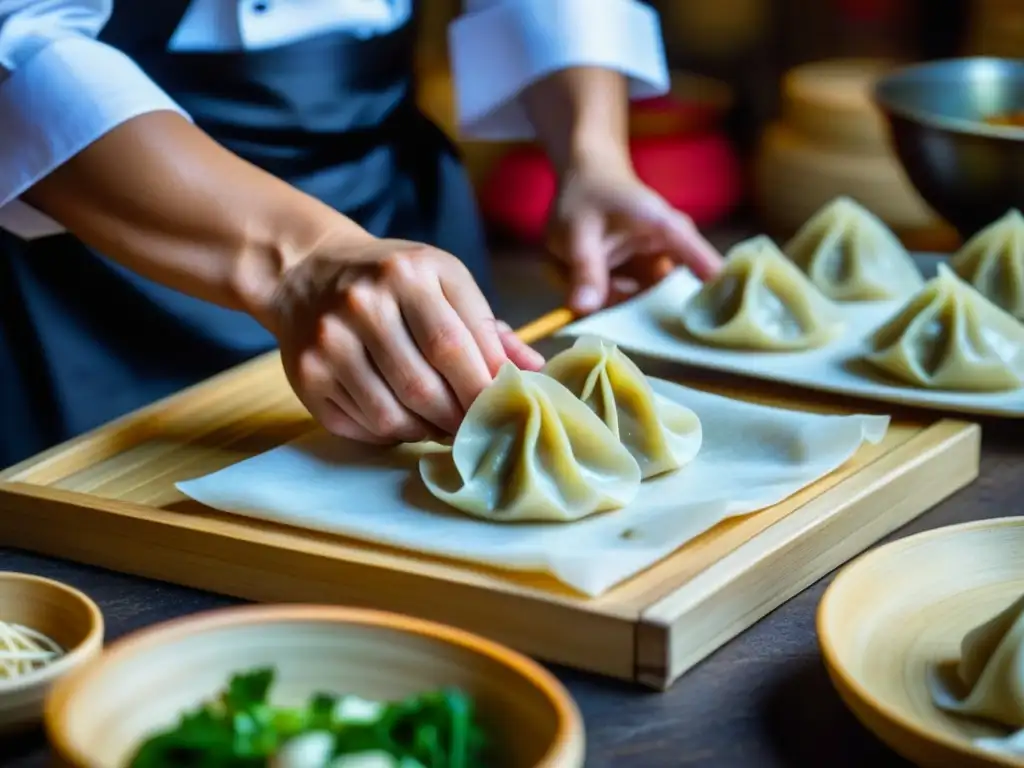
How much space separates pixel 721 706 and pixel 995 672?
19 centimetres

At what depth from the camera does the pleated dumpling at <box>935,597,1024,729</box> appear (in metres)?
0.96

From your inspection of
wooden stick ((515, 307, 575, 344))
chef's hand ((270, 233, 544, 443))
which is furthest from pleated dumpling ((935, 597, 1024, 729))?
wooden stick ((515, 307, 575, 344))

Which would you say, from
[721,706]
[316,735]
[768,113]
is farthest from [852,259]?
[768,113]

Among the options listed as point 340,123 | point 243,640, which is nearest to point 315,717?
point 243,640

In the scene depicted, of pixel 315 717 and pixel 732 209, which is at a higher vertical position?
pixel 315 717

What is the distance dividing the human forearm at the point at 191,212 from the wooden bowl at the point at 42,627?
1.75ft

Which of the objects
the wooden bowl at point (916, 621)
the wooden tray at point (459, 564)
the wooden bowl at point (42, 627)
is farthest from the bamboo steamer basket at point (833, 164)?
the wooden bowl at point (42, 627)

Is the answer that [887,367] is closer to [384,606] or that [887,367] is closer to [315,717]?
[384,606]

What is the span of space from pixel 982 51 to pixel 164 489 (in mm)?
2397

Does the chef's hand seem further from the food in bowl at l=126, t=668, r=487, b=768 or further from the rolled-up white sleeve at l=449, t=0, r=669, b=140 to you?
the rolled-up white sleeve at l=449, t=0, r=669, b=140

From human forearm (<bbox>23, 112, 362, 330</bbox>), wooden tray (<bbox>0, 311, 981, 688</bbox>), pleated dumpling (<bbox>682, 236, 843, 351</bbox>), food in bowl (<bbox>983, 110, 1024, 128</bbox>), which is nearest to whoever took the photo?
wooden tray (<bbox>0, 311, 981, 688</bbox>)

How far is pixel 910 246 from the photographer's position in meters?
2.80

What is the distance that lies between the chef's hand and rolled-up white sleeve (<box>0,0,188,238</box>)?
13.3 inches

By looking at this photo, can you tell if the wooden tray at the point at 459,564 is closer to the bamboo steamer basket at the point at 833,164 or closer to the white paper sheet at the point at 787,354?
the white paper sheet at the point at 787,354
